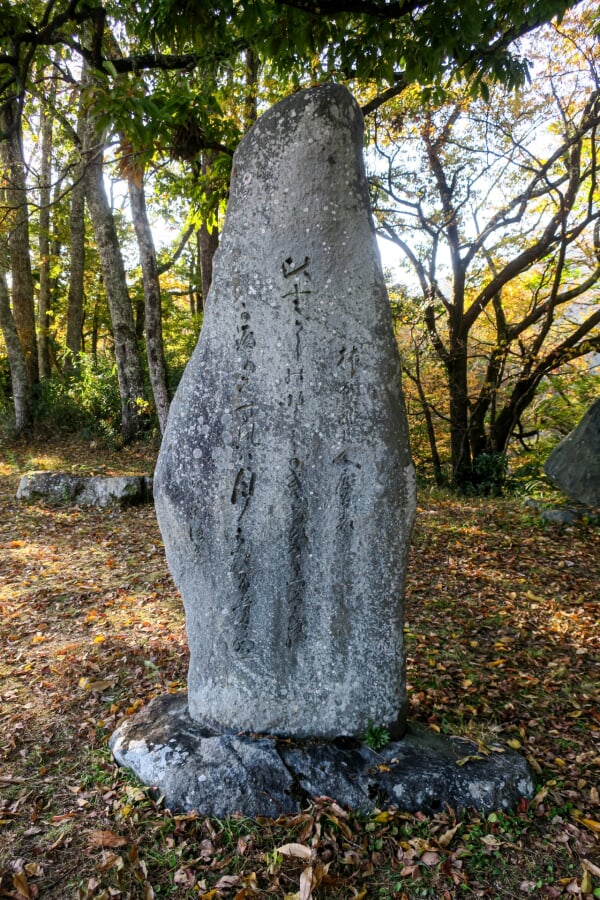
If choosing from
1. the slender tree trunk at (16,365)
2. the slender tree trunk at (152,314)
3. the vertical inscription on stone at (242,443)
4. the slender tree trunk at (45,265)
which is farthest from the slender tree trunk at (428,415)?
the slender tree trunk at (45,265)

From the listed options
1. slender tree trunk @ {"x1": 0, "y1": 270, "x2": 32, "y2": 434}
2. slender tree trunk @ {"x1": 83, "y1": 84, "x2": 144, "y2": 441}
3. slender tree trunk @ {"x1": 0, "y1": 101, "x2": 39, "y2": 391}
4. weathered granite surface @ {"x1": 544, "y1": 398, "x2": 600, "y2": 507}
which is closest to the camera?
weathered granite surface @ {"x1": 544, "y1": 398, "x2": 600, "y2": 507}

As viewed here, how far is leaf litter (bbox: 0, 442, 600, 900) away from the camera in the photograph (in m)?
2.53

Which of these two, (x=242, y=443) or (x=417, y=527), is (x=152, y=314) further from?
(x=242, y=443)

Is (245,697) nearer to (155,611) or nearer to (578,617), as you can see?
(155,611)

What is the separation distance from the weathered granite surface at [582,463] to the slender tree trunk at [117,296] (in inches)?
338

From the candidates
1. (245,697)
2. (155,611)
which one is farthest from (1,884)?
(155,611)

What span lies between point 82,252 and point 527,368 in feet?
39.4

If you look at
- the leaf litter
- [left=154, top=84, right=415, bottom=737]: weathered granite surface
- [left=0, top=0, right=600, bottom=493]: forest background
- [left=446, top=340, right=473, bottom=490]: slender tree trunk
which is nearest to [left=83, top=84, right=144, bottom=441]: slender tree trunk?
[left=0, top=0, right=600, bottom=493]: forest background

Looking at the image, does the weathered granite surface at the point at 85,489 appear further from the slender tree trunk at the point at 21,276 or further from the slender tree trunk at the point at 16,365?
the slender tree trunk at the point at 21,276

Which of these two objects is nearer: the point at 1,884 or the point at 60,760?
the point at 1,884

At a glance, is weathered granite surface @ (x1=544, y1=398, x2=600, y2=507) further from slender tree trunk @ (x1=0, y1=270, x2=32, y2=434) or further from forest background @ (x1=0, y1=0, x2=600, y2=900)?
slender tree trunk @ (x1=0, y1=270, x2=32, y2=434)

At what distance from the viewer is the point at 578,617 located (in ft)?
17.4

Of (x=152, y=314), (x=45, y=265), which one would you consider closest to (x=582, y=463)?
(x=152, y=314)

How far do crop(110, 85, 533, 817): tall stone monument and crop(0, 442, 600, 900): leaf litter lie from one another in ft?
A: 0.73
